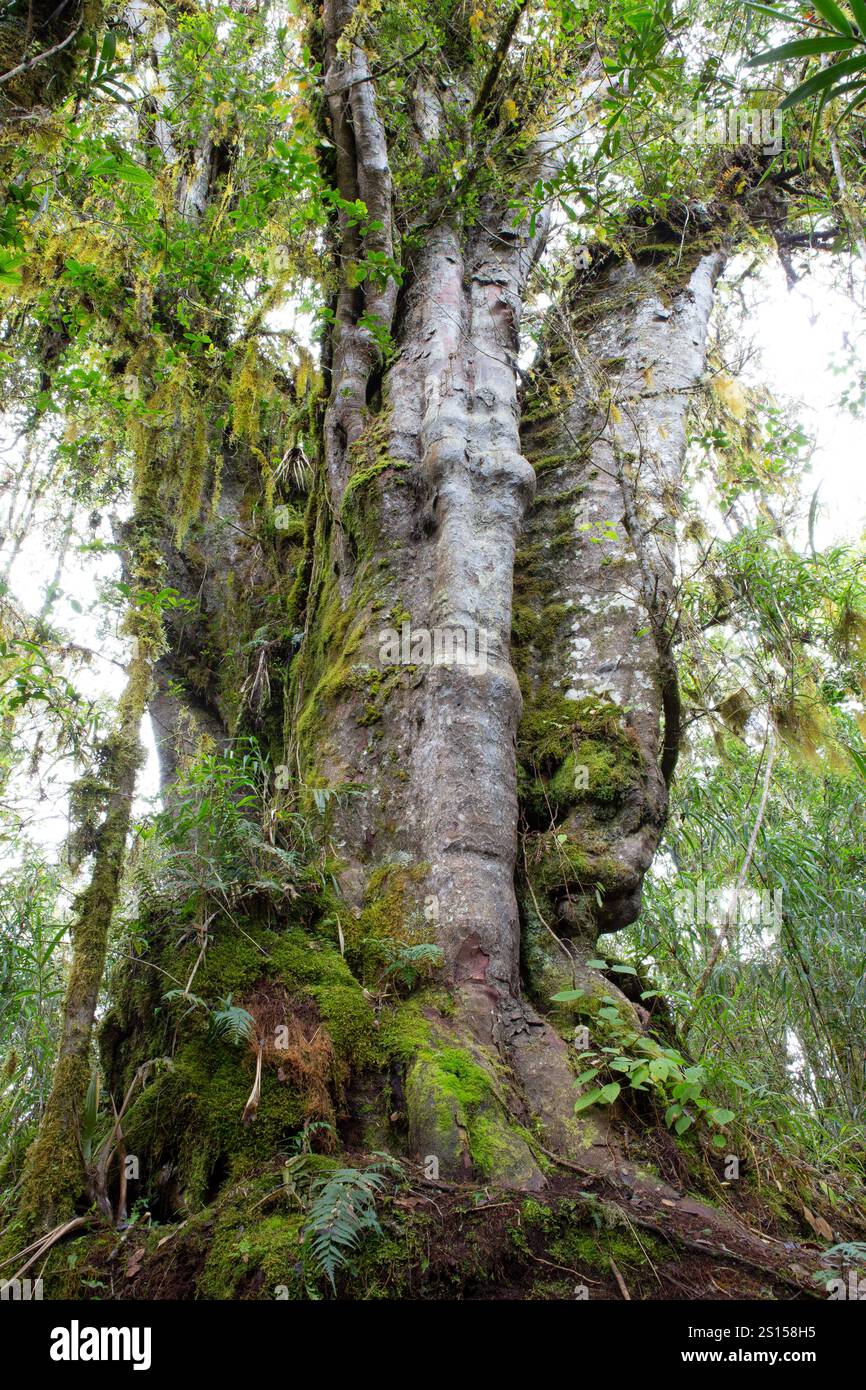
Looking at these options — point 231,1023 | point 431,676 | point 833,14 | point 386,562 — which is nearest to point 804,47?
point 833,14

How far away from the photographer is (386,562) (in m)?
4.15

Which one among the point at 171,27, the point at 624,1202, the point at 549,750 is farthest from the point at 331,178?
the point at 624,1202

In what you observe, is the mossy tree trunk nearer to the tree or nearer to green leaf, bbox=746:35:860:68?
the tree

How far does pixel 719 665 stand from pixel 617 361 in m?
2.23

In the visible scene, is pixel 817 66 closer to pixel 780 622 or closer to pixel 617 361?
pixel 617 361

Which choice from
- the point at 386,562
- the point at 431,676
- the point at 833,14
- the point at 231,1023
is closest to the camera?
the point at 833,14

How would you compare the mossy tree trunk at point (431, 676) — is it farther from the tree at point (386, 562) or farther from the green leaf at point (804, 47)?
the green leaf at point (804, 47)

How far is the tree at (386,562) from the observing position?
8.74 feet

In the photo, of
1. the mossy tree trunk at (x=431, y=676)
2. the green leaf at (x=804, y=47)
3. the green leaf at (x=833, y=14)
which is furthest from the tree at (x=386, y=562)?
the green leaf at (x=833, y=14)

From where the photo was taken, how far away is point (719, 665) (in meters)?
5.46

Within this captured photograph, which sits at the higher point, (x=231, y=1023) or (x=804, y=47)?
(x=804, y=47)

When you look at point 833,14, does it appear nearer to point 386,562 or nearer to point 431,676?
point 431,676

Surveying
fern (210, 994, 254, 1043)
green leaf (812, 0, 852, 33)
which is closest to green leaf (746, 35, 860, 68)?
green leaf (812, 0, 852, 33)

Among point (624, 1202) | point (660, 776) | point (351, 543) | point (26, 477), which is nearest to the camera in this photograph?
point (624, 1202)
